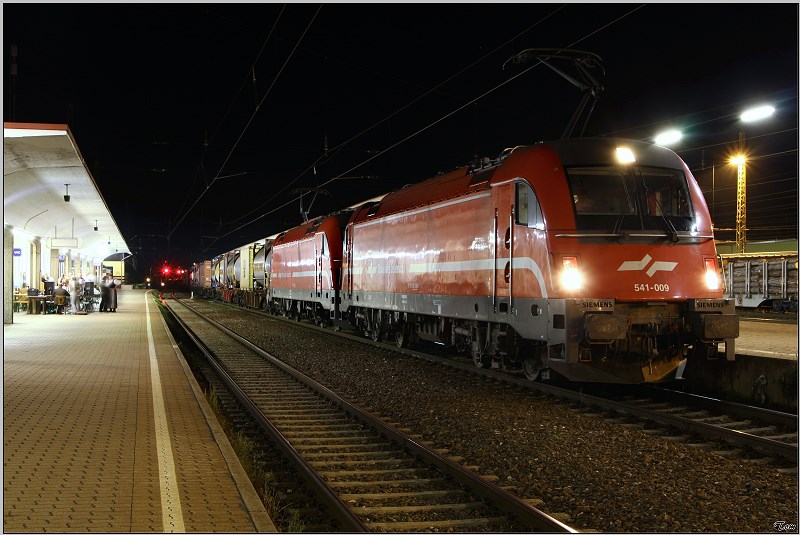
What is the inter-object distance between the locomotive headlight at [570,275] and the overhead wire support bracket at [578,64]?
3498 mm

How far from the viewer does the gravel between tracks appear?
5848mm

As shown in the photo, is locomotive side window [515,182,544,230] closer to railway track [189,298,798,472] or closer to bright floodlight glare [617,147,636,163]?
bright floodlight glare [617,147,636,163]

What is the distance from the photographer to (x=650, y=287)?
10023mm

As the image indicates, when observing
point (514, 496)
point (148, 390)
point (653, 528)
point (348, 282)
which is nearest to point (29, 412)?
point (148, 390)

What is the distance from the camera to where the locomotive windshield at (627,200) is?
10.2m

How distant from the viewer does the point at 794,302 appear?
34500 mm

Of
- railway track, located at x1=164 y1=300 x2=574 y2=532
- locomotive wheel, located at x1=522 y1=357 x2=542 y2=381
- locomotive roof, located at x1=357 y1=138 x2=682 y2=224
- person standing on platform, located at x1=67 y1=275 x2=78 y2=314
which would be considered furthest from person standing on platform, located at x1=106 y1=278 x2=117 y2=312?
locomotive wheel, located at x1=522 y1=357 x2=542 y2=381

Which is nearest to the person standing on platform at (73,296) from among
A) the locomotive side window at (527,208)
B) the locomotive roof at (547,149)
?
the locomotive roof at (547,149)

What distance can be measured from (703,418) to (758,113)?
278 inches

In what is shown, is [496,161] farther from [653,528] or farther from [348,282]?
[348,282]

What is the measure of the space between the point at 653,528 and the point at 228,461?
12.4 feet

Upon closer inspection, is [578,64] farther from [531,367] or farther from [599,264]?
[531,367]

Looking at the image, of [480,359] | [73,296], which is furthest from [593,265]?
[73,296]

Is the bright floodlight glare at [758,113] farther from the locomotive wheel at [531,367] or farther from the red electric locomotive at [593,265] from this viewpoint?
the locomotive wheel at [531,367]
